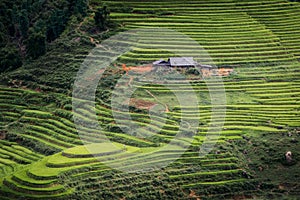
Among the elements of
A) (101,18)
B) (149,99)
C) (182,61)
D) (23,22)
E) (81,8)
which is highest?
(81,8)

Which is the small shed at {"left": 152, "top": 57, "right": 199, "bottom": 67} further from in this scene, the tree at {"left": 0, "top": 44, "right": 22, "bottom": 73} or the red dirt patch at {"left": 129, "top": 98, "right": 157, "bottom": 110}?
the tree at {"left": 0, "top": 44, "right": 22, "bottom": 73}

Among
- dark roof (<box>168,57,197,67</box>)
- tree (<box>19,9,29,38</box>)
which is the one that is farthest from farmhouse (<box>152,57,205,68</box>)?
tree (<box>19,9,29,38</box>)

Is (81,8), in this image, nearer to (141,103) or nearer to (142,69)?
(142,69)

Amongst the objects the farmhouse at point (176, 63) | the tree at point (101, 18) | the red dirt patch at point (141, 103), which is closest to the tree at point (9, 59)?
the tree at point (101, 18)

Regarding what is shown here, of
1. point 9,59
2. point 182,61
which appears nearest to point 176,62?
point 182,61

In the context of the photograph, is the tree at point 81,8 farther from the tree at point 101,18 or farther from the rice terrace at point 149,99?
the tree at point 101,18

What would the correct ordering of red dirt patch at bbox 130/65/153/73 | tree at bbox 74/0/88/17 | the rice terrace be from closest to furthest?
the rice terrace, red dirt patch at bbox 130/65/153/73, tree at bbox 74/0/88/17

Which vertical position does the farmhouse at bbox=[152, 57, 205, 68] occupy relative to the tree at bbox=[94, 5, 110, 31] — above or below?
below
